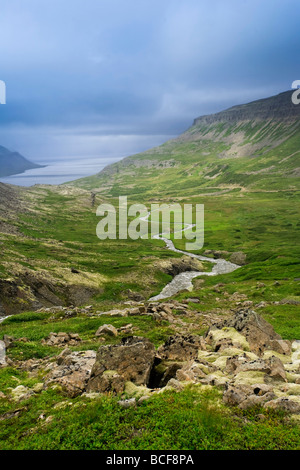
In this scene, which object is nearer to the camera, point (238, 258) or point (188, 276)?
point (188, 276)

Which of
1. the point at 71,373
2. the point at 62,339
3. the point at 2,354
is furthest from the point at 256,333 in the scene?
the point at 2,354

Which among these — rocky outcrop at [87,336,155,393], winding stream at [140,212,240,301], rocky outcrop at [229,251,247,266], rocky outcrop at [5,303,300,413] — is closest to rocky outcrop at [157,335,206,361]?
rocky outcrop at [5,303,300,413]

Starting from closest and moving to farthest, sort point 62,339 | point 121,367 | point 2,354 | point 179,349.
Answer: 1. point 121,367
2. point 179,349
3. point 2,354
4. point 62,339

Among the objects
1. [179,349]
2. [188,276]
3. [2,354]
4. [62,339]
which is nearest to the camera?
[179,349]

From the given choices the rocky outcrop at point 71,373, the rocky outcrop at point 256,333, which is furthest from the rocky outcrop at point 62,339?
the rocky outcrop at point 256,333

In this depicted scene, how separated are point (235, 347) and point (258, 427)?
11.8m

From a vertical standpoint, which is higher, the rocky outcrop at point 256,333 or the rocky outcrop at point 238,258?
the rocky outcrop at point 256,333

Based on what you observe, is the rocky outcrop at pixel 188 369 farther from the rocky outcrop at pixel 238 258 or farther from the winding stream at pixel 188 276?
the rocky outcrop at pixel 238 258

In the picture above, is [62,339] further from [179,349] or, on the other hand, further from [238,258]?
[238,258]

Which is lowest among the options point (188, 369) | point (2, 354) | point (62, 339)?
point (62, 339)

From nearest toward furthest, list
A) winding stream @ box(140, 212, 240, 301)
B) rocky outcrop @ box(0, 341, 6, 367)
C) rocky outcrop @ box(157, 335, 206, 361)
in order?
rocky outcrop @ box(157, 335, 206, 361) < rocky outcrop @ box(0, 341, 6, 367) < winding stream @ box(140, 212, 240, 301)

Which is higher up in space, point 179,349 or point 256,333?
point 256,333

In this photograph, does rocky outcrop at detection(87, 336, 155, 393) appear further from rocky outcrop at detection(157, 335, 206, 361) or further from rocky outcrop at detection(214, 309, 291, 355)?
rocky outcrop at detection(214, 309, 291, 355)
